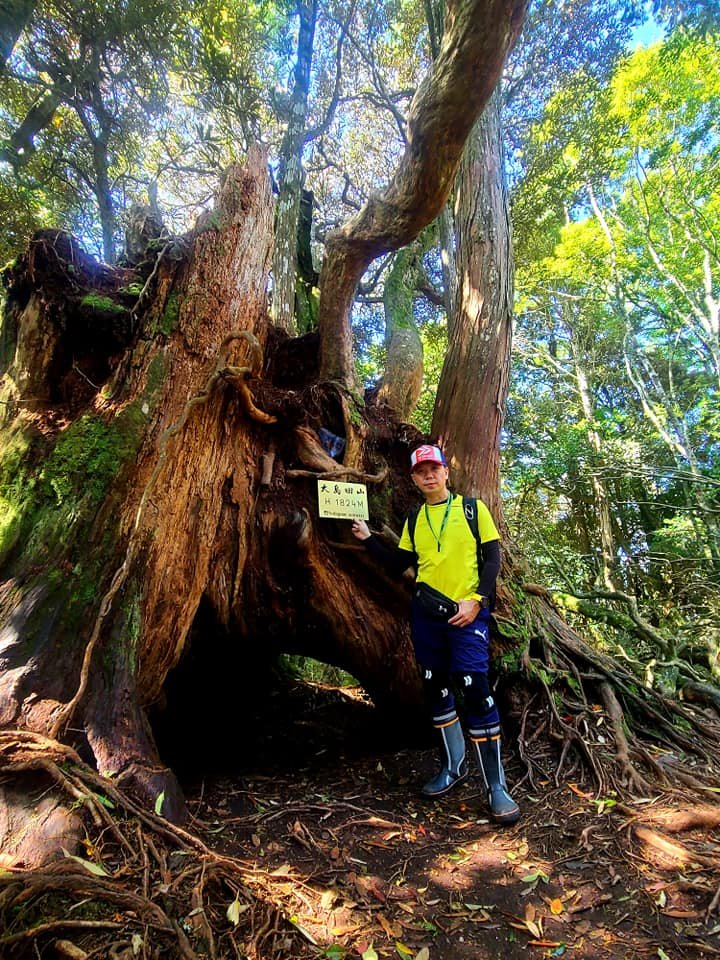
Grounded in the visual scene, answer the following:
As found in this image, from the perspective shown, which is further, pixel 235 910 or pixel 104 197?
pixel 104 197

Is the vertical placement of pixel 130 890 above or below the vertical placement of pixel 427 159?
below

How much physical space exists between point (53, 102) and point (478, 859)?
11.5 m

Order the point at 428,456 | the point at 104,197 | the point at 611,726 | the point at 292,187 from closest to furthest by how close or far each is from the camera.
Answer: the point at 428,456, the point at 611,726, the point at 292,187, the point at 104,197

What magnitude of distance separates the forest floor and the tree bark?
2.87 metres

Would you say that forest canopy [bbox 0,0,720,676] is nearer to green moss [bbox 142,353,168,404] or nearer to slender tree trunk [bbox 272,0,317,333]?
slender tree trunk [bbox 272,0,317,333]

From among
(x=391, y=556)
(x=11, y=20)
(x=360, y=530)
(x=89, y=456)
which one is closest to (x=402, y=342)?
(x=360, y=530)

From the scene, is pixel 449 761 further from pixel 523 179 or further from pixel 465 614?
pixel 523 179

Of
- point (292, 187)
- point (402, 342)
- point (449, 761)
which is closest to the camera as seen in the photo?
point (449, 761)

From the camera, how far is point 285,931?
1727 millimetres

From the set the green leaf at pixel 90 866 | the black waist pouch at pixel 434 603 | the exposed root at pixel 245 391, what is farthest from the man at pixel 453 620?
the green leaf at pixel 90 866

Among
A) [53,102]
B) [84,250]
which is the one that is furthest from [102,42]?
[84,250]

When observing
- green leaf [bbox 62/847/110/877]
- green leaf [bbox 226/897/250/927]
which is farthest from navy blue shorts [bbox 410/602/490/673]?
green leaf [bbox 62/847/110/877]

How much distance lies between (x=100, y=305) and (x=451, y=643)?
115 inches

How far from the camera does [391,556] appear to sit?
3.48 meters
